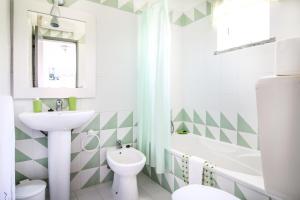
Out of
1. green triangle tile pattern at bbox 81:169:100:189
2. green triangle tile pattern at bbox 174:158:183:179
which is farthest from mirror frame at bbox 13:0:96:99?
green triangle tile pattern at bbox 174:158:183:179

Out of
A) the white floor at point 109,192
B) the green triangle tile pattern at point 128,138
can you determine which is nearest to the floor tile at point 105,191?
the white floor at point 109,192

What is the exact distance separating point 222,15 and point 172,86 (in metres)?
1.11

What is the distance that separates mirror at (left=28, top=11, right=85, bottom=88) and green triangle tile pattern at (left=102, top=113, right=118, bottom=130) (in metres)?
0.56

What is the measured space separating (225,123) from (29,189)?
2.04 meters

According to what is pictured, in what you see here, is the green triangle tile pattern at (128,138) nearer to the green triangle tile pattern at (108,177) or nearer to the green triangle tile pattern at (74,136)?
the green triangle tile pattern at (108,177)

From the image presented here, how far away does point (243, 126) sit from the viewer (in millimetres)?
1913

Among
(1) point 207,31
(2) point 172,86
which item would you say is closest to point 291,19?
(1) point 207,31

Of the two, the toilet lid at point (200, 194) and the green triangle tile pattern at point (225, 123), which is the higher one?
the green triangle tile pattern at point (225, 123)

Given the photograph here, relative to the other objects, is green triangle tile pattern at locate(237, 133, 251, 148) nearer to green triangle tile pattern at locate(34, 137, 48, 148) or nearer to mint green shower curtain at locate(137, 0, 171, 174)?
mint green shower curtain at locate(137, 0, 171, 174)

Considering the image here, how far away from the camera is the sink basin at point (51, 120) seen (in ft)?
4.79

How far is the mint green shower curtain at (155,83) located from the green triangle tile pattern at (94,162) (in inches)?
21.5

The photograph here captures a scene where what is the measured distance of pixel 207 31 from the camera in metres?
2.33

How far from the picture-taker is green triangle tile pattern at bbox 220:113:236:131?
2049mm

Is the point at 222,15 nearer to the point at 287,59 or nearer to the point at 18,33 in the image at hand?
the point at 287,59
